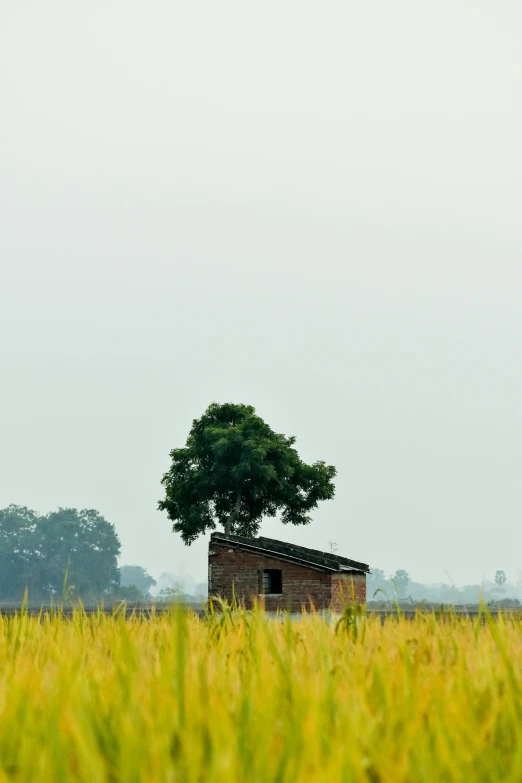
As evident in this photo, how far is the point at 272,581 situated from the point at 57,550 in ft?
509

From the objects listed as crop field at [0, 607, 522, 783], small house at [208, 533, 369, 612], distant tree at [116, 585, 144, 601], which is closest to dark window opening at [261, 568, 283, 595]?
small house at [208, 533, 369, 612]

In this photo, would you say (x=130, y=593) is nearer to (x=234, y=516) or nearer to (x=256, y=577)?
(x=234, y=516)

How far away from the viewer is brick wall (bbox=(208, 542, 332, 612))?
39469 mm

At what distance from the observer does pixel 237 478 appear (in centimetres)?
5753

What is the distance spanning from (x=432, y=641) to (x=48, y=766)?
113 inches

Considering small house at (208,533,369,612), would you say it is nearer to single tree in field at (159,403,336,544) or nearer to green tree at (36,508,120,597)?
single tree in field at (159,403,336,544)

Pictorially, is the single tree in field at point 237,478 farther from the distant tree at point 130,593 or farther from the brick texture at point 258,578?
the distant tree at point 130,593

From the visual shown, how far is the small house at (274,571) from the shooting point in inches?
1554

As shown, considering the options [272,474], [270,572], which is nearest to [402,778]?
[270,572]

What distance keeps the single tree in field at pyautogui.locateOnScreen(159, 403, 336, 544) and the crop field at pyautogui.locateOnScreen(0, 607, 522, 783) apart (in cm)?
5307

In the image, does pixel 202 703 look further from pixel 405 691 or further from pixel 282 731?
pixel 405 691

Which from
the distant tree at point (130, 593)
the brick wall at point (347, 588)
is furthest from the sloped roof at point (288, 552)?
the distant tree at point (130, 593)

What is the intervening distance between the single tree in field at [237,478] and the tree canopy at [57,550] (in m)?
132

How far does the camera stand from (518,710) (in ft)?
8.66
